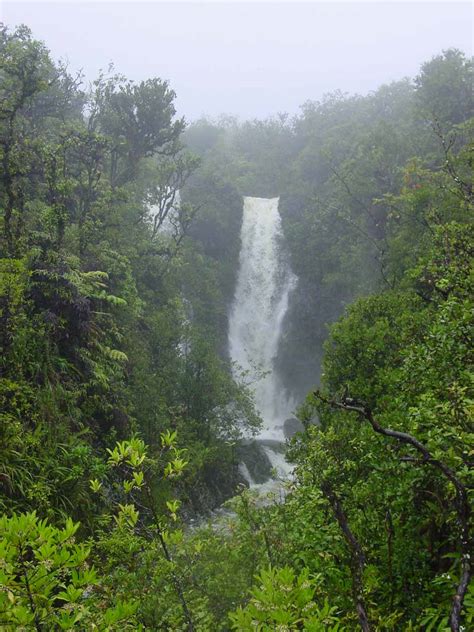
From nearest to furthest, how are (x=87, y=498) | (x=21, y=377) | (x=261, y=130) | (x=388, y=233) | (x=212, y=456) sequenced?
(x=87, y=498)
(x=21, y=377)
(x=212, y=456)
(x=388, y=233)
(x=261, y=130)

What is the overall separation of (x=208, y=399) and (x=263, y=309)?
15.5 meters

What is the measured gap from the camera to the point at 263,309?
31391 millimetres

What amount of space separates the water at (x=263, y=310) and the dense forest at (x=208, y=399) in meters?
0.97

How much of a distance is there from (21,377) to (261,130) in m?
48.0

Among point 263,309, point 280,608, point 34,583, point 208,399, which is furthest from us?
point 263,309

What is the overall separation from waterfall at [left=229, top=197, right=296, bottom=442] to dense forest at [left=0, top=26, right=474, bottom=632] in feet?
3.14

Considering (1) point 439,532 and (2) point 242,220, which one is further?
(2) point 242,220

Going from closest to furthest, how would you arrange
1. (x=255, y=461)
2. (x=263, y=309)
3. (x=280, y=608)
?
(x=280, y=608) → (x=255, y=461) → (x=263, y=309)

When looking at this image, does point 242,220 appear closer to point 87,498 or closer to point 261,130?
point 261,130

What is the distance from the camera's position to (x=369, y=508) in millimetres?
4461

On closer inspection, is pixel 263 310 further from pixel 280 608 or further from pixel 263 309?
pixel 280 608

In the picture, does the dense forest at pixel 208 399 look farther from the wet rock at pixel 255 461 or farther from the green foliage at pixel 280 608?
the wet rock at pixel 255 461

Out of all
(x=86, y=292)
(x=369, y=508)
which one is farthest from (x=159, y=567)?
(x=86, y=292)

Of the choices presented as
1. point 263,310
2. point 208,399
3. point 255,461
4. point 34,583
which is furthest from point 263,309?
point 34,583
